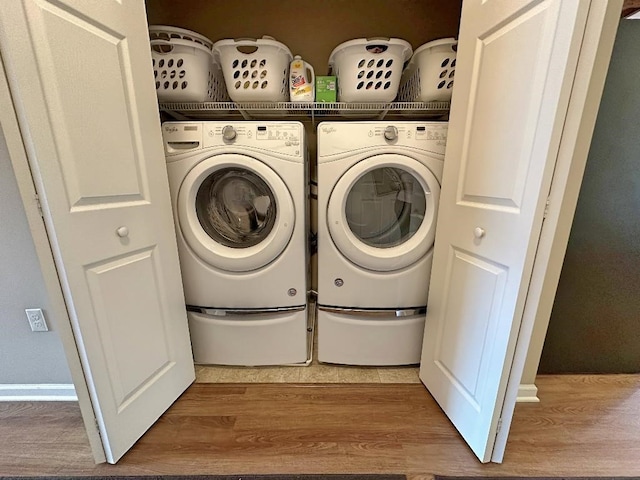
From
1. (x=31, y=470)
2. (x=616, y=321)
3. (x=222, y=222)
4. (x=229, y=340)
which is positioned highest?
(x=222, y=222)

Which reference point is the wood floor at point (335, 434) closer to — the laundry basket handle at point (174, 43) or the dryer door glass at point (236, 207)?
the dryer door glass at point (236, 207)

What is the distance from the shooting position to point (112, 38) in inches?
31.7

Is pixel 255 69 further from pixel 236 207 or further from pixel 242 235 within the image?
pixel 242 235

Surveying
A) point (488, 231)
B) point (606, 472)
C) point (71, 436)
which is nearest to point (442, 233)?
point (488, 231)

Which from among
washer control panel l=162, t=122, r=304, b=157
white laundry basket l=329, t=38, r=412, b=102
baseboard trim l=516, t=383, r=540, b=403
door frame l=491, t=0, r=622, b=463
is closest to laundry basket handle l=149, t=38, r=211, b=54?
washer control panel l=162, t=122, r=304, b=157

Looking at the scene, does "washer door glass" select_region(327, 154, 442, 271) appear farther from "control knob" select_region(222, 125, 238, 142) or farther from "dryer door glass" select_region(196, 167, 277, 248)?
"control knob" select_region(222, 125, 238, 142)

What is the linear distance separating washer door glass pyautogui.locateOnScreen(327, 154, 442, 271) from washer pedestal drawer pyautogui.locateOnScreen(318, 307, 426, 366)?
0.27 metres

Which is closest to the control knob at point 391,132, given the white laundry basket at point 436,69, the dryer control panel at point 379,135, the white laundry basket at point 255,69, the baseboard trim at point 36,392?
the dryer control panel at point 379,135

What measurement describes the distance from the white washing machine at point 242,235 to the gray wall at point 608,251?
42.2 inches

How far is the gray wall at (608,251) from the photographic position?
3.07 ft

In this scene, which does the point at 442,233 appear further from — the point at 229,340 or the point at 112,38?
the point at 112,38

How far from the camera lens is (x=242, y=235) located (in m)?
1.28

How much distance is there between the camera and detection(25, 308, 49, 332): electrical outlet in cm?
105

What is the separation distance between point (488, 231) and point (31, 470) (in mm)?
1676
